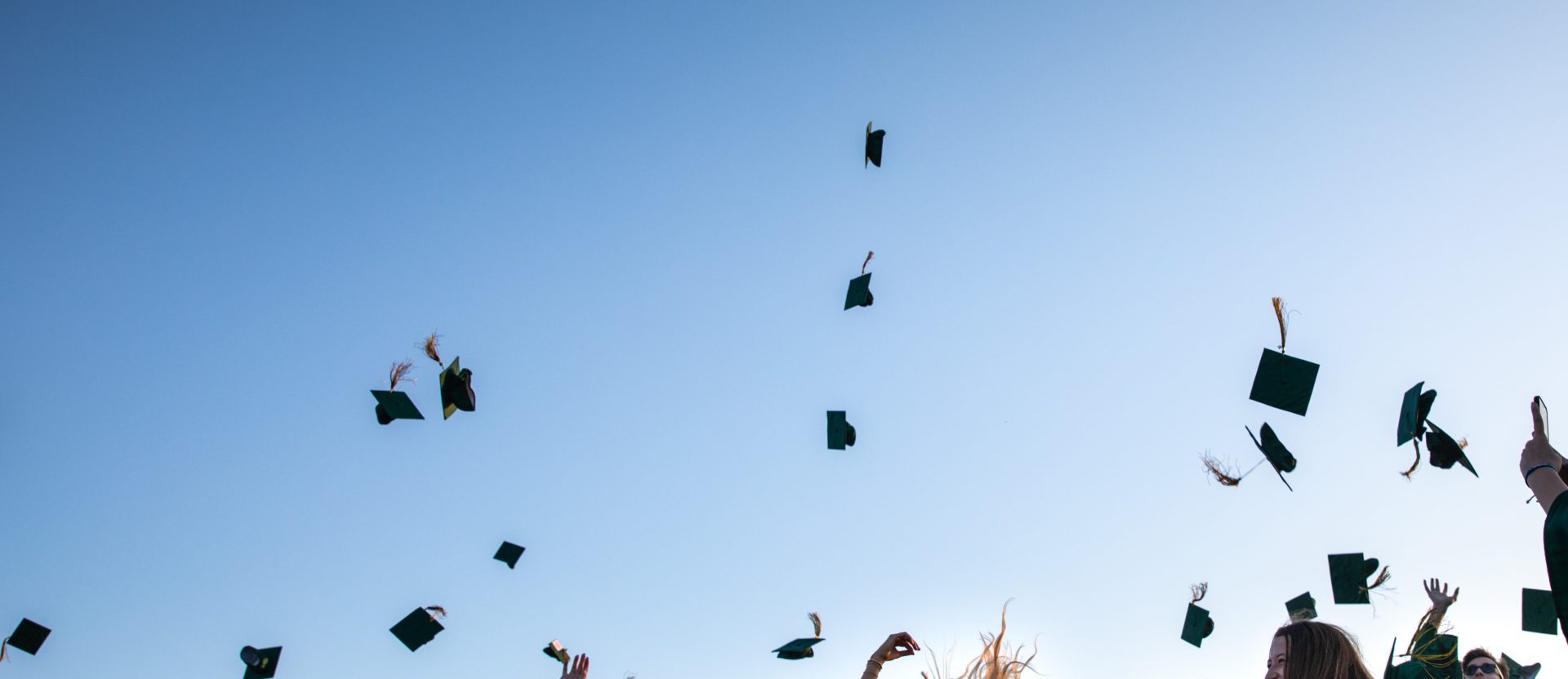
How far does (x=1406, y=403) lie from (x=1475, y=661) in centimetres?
199

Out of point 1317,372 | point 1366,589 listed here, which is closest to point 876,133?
point 1317,372

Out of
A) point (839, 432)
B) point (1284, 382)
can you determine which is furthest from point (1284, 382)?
point (839, 432)

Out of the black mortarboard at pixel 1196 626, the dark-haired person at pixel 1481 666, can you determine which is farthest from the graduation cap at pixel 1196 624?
the dark-haired person at pixel 1481 666

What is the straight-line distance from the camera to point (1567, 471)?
181 cm

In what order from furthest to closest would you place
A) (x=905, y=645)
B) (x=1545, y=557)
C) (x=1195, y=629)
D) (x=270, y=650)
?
(x=270, y=650) → (x=1195, y=629) → (x=905, y=645) → (x=1545, y=557)

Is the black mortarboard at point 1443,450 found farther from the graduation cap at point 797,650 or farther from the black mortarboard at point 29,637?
the black mortarboard at point 29,637

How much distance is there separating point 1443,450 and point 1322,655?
3.81 metres

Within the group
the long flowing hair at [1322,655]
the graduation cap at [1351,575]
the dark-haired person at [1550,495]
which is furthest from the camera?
the graduation cap at [1351,575]

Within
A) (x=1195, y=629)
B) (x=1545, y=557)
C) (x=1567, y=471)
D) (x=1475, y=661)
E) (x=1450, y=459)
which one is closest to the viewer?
(x=1545, y=557)

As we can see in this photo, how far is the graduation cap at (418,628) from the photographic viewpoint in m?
7.08

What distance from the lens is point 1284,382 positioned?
5363mm

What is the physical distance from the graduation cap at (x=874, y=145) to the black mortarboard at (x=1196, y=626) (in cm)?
387

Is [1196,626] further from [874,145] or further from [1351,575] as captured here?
[874,145]

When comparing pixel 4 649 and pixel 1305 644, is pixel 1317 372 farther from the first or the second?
pixel 4 649
